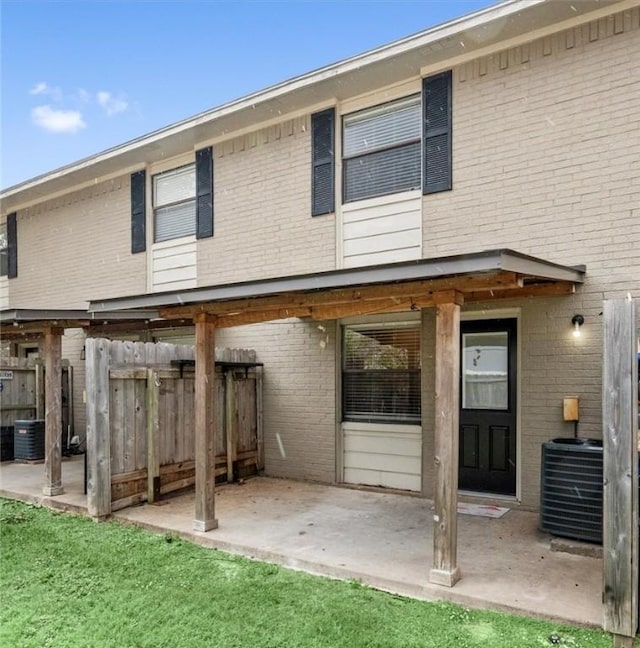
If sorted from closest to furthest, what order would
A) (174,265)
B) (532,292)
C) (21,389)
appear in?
1. (532,292)
2. (174,265)
3. (21,389)

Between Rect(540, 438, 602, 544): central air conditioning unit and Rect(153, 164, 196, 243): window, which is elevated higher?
Rect(153, 164, 196, 243): window

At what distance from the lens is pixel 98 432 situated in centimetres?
571

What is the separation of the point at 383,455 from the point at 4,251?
9.73m

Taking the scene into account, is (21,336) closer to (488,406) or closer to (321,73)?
(321,73)

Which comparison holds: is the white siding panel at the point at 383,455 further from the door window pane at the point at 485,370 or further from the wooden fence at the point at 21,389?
the wooden fence at the point at 21,389

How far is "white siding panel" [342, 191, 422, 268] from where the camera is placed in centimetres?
651

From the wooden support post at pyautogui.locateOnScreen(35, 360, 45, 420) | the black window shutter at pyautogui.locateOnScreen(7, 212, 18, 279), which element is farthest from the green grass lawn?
the black window shutter at pyautogui.locateOnScreen(7, 212, 18, 279)

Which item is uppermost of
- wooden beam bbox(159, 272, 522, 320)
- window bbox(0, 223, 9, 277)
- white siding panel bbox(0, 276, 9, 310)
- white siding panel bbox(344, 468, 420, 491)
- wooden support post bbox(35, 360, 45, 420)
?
window bbox(0, 223, 9, 277)

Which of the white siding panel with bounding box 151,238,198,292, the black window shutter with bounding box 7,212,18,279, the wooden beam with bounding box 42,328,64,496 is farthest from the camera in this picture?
the black window shutter with bounding box 7,212,18,279

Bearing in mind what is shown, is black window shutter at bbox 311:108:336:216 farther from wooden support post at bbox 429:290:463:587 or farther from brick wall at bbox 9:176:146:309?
brick wall at bbox 9:176:146:309

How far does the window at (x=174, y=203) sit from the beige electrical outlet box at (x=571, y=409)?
5.97 m

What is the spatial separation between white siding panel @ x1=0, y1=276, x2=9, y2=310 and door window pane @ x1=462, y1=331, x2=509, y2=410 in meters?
9.87

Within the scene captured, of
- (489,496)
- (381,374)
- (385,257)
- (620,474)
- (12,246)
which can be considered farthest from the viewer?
(12,246)

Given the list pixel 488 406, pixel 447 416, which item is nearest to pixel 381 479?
pixel 488 406
